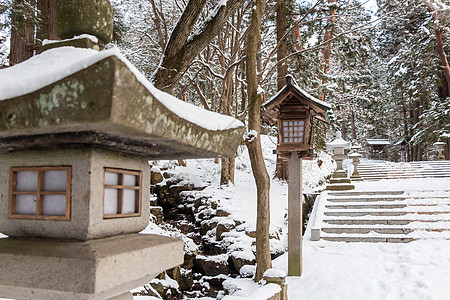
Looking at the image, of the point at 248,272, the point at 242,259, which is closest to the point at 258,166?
the point at 248,272

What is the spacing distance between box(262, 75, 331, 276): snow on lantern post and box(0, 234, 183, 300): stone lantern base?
16.3ft

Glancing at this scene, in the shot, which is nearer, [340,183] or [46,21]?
[46,21]

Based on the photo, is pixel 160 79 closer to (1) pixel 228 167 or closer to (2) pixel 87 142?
(2) pixel 87 142

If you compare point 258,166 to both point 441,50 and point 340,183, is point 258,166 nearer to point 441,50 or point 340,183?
point 340,183

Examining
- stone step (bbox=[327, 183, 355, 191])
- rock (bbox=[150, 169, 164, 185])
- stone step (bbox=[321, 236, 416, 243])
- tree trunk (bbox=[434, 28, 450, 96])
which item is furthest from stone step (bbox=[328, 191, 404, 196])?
tree trunk (bbox=[434, 28, 450, 96])

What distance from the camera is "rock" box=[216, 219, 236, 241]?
383 inches

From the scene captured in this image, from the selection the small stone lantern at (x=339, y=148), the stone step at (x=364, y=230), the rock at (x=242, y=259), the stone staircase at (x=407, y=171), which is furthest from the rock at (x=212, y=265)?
the stone staircase at (x=407, y=171)

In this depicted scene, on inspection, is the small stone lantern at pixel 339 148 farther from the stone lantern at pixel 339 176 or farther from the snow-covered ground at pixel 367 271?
the snow-covered ground at pixel 367 271

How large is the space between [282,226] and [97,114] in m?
9.57

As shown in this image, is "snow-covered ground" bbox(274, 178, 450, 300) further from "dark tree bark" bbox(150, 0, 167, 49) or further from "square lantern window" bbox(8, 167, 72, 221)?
"dark tree bark" bbox(150, 0, 167, 49)

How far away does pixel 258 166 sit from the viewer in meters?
6.21

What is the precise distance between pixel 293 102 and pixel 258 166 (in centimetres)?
146

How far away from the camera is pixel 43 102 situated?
1.27 meters

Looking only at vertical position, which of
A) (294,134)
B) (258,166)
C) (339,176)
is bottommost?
(339,176)
